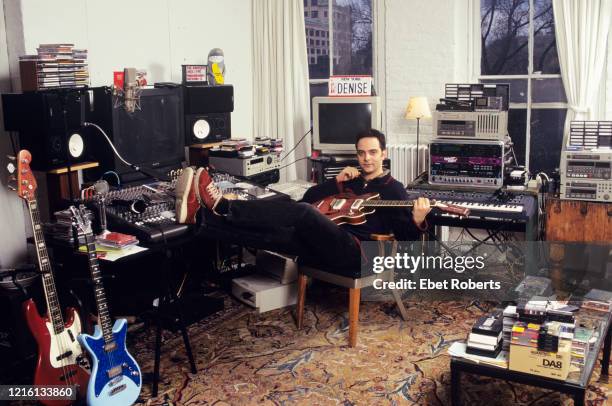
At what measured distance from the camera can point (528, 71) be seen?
497cm

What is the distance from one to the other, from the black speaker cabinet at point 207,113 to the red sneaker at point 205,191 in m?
1.03

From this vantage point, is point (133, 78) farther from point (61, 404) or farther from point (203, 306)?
point (61, 404)

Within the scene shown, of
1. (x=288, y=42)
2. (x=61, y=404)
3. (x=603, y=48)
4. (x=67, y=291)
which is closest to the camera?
(x=61, y=404)

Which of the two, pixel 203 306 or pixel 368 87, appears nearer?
pixel 203 306

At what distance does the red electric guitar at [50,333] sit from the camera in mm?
3064

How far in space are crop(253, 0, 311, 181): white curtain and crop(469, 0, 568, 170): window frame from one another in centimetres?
129

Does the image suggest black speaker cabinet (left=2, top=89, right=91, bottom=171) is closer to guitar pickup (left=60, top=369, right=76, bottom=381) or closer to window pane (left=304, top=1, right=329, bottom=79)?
guitar pickup (left=60, top=369, right=76, bottom=381)

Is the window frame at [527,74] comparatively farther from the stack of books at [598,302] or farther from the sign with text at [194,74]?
the sign with text at [194,74]

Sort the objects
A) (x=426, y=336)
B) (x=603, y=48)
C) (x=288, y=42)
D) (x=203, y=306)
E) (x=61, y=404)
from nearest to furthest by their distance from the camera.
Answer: (x=61, y=404) < (x=426, y=336) < (x=203, y=306) < (x=603, y=48) < (x=288, y=42)

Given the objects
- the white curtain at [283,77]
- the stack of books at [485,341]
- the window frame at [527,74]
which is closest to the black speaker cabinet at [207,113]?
the white curtain at [283,77]

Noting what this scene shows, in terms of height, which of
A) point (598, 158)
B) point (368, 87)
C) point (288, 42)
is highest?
point (288, 42)

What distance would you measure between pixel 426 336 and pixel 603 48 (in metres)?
2.20

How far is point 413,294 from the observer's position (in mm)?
4570

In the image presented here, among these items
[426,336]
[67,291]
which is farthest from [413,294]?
[67,291]
